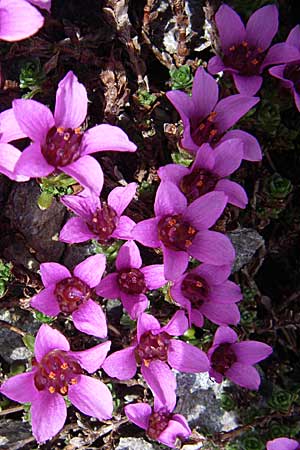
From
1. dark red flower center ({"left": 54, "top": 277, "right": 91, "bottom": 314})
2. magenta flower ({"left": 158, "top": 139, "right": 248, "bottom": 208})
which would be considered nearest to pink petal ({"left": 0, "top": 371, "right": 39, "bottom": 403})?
dark red flower center ({"left": 54, "top": 277, "right": 91, "bottom": 314})

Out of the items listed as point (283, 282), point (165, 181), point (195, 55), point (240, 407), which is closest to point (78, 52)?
point (195, 55)

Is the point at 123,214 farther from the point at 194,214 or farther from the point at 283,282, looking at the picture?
the point at 283,282

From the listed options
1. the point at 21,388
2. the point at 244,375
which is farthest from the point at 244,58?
the point at 21,388

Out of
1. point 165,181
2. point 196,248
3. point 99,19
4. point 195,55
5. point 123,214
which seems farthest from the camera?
point 195,55

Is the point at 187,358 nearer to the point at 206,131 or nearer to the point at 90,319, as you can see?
the point at 90,319

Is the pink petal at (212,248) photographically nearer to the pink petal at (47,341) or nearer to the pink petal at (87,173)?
the pink petal at (87,173)

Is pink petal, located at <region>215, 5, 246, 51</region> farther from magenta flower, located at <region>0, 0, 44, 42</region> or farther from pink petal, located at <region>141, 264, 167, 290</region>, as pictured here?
pink petal, located at <region>141, 264, 167, 290</region>

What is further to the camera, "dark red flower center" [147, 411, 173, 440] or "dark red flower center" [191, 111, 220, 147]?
"dark red flower center" [147, 411, 173, 440]
